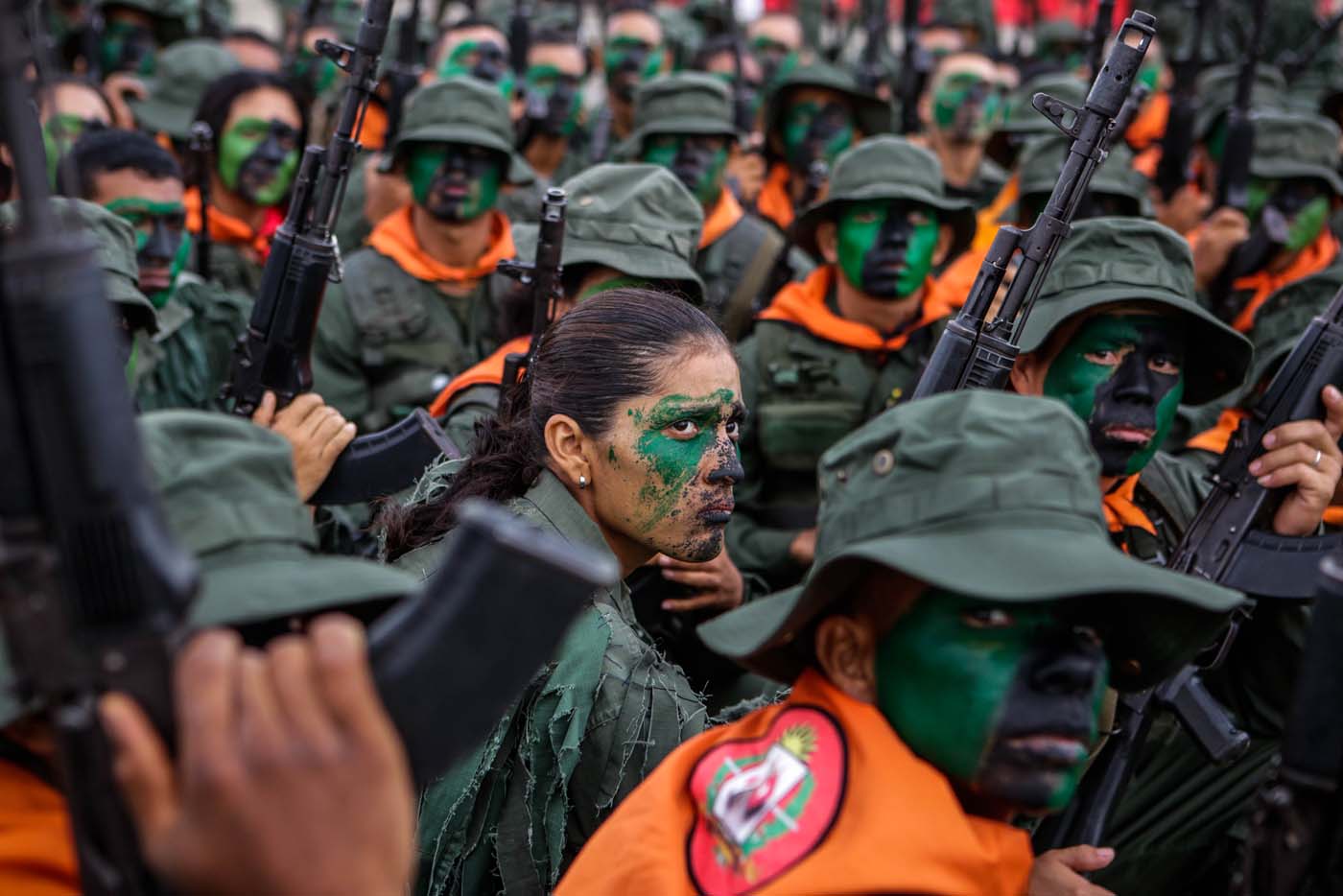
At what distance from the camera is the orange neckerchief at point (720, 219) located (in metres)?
7.60

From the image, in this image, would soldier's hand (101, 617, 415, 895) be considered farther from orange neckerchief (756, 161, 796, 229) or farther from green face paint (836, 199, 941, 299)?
orange neckerchief (756, 161, 796, 229)

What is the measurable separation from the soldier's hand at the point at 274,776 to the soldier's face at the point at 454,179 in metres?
5.24

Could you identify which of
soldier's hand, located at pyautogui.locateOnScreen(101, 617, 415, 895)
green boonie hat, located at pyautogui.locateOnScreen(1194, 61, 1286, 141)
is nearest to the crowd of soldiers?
soldier's hand, located at pyautogui.locateOnScreen(101, 617, 415, 895)

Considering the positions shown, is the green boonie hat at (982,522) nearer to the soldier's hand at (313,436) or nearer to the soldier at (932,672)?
the soldier at (932,672)

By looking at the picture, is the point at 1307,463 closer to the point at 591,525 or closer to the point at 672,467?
Answer: the point at 672,467

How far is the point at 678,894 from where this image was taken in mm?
2355

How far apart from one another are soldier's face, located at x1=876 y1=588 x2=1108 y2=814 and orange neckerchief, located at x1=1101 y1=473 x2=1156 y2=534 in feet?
6.21

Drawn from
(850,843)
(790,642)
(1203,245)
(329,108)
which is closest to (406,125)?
(329,108)

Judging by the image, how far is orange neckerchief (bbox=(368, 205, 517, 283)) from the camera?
663cm

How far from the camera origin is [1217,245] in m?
7.32

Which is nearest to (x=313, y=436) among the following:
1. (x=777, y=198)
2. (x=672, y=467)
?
(x=672, y=467)

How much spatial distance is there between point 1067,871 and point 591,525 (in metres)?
1.30

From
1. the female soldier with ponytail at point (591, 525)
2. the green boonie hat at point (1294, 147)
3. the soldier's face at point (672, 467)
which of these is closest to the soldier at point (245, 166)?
the female soldier with ponytail at point (591, 525)

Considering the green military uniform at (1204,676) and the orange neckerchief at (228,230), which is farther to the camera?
the orange neckerchief at (228,230)
